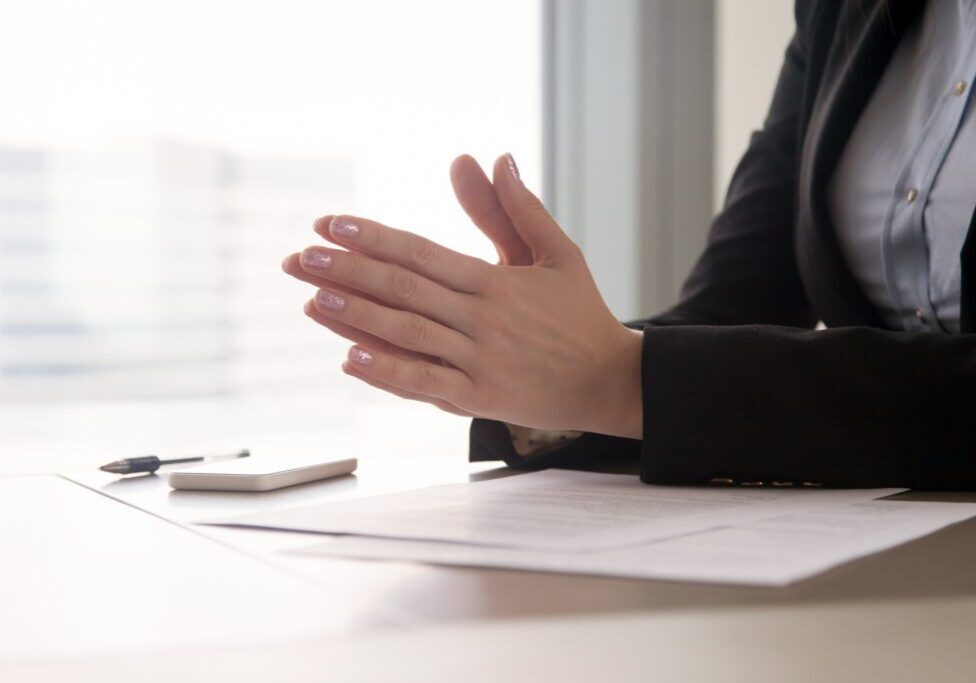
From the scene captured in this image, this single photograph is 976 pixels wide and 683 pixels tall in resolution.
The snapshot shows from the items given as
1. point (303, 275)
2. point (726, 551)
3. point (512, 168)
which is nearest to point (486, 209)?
point (512, 168)

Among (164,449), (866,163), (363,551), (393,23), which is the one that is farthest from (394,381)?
(393,23)

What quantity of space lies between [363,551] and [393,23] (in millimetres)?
1841

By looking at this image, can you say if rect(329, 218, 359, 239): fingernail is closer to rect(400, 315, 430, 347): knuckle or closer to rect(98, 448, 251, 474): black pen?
rect(400, 315, 430, 347): knuckle

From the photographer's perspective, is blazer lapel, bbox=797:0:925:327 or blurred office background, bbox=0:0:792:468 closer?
blazer lapel, bbox=797:0:925:327

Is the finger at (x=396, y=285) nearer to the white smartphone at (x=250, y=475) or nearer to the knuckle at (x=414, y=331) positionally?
the knuckle at (x=414, y=331)

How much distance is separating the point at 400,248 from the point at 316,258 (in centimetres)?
6

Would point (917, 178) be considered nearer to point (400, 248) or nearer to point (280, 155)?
point (400, 248)

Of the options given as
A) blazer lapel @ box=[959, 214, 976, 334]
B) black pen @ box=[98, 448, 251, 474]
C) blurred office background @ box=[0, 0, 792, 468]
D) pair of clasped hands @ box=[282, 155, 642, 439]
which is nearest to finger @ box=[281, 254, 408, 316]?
pair of clasped hands @ box=[282, 155, 642, 439]

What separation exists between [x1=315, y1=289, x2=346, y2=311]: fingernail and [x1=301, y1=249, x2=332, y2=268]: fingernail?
20 millimetres

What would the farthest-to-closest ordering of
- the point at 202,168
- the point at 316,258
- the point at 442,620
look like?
the point at 202,168 < the point at 316,258 < the point at 442,620

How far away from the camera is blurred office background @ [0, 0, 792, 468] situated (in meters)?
1.88

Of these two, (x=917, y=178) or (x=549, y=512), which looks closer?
(x=549, y=512)

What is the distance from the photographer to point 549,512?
566 mm

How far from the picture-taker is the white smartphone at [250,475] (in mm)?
709
